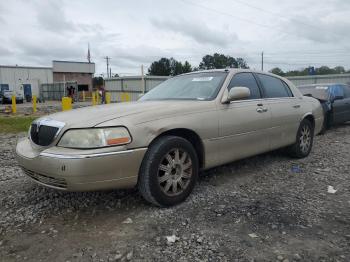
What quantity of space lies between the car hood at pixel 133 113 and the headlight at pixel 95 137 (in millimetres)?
71

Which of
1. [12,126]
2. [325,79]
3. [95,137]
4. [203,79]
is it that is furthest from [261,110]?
[325,79]

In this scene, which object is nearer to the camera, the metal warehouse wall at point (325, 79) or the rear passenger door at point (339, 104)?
the rear passenger door at point (339, 104)

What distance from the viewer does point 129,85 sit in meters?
26.2

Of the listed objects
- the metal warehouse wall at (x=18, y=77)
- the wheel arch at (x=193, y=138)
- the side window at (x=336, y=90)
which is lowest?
the wheel arch at (x=193, y=138)

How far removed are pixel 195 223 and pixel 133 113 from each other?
125cm

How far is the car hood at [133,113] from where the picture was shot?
3330 mm

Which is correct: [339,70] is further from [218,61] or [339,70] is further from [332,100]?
[332,100]

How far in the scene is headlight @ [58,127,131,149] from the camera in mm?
3166

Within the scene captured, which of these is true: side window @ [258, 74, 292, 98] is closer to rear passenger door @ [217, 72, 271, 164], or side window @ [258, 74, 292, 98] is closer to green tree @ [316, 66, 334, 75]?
rear passenger door @ [217, 72, 271, 164]

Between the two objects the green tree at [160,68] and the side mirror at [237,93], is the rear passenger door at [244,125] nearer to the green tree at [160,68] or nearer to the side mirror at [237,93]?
the side mirror at [237,93]

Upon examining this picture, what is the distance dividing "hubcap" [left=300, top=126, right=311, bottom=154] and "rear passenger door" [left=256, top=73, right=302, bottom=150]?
325 mm

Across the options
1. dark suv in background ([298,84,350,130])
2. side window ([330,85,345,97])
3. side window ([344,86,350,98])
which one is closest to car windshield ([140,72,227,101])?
dark suv in background ([298,84,350,130])

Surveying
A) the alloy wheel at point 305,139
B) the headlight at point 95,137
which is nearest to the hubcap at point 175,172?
the headlight at point 95,137

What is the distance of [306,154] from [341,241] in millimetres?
3220
